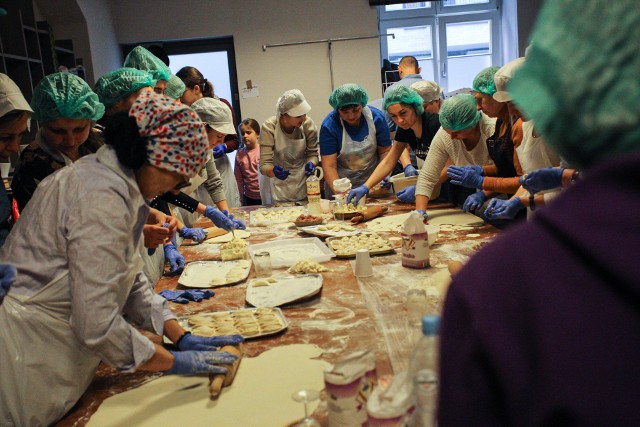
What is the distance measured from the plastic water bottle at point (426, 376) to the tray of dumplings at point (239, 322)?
95 cm

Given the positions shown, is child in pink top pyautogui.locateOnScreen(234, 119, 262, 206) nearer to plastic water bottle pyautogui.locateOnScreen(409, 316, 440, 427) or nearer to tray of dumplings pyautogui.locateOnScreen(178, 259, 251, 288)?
tray of dumplings pyautogui.locateOnScreen(178, 259, 251, 288)

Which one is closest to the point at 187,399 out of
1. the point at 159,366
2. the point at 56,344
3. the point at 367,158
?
the point at 159,366

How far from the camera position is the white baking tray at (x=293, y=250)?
9.28ft

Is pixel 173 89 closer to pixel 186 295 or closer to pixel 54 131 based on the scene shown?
pixel 54 131

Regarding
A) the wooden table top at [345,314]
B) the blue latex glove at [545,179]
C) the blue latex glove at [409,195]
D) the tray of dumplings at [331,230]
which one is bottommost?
the wooden table top at [345,314]

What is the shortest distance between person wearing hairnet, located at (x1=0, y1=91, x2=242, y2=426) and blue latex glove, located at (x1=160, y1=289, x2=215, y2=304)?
71cm

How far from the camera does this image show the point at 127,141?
1538 millimetres

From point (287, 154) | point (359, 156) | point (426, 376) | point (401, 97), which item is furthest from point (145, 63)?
point (426, 376)

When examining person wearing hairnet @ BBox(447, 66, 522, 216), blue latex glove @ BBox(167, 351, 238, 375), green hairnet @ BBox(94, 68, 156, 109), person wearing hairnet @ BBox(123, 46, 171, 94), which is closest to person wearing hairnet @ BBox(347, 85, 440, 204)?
person wearing hairnet @ BBox(447, 66, 522, 216)

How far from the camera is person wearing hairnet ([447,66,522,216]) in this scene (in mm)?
3343

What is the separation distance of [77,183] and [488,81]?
281 cm

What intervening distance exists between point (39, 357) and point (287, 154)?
144 inches

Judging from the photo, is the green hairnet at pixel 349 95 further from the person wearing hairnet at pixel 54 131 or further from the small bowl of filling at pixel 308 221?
the person wearing hairnet at pixel 54 131

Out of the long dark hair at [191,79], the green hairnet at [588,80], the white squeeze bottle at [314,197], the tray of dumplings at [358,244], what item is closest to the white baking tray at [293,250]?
the tray of dumplings at [358,244]
